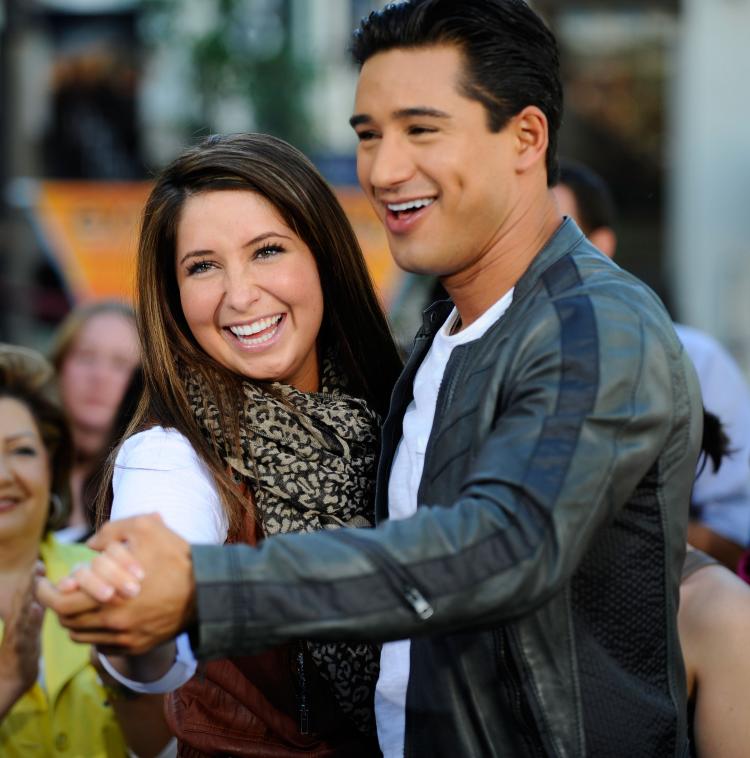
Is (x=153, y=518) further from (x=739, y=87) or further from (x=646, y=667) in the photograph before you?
(x=739, y=87)

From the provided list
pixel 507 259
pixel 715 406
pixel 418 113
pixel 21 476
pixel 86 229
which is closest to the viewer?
pixel 418 113

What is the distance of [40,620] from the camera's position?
11.3ft

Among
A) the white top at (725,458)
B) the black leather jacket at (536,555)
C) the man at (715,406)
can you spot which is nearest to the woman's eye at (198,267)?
the black leather jacket at (536,555)

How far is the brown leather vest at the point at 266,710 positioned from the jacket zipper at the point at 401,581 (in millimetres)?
835

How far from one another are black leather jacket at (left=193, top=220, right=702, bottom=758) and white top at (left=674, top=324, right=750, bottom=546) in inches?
89.7

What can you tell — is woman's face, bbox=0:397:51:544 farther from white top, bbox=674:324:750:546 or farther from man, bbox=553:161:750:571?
white top, bbox=674:324:750:546

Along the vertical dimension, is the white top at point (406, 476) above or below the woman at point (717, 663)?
above

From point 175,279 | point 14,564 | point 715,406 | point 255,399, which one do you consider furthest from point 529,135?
point 715,406

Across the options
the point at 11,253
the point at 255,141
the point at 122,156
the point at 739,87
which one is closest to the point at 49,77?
the point at 122,156

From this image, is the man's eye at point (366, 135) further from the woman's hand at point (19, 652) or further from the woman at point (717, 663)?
the woman's hand at point (19, 652)

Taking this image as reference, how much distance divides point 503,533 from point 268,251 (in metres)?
→ 1.18

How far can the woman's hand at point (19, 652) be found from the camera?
340 centimetres

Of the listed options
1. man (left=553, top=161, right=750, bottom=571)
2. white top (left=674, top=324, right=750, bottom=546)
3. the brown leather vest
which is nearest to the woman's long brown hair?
the brown leather vest

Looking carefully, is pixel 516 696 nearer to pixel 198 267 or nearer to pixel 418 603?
pixel 418 603
